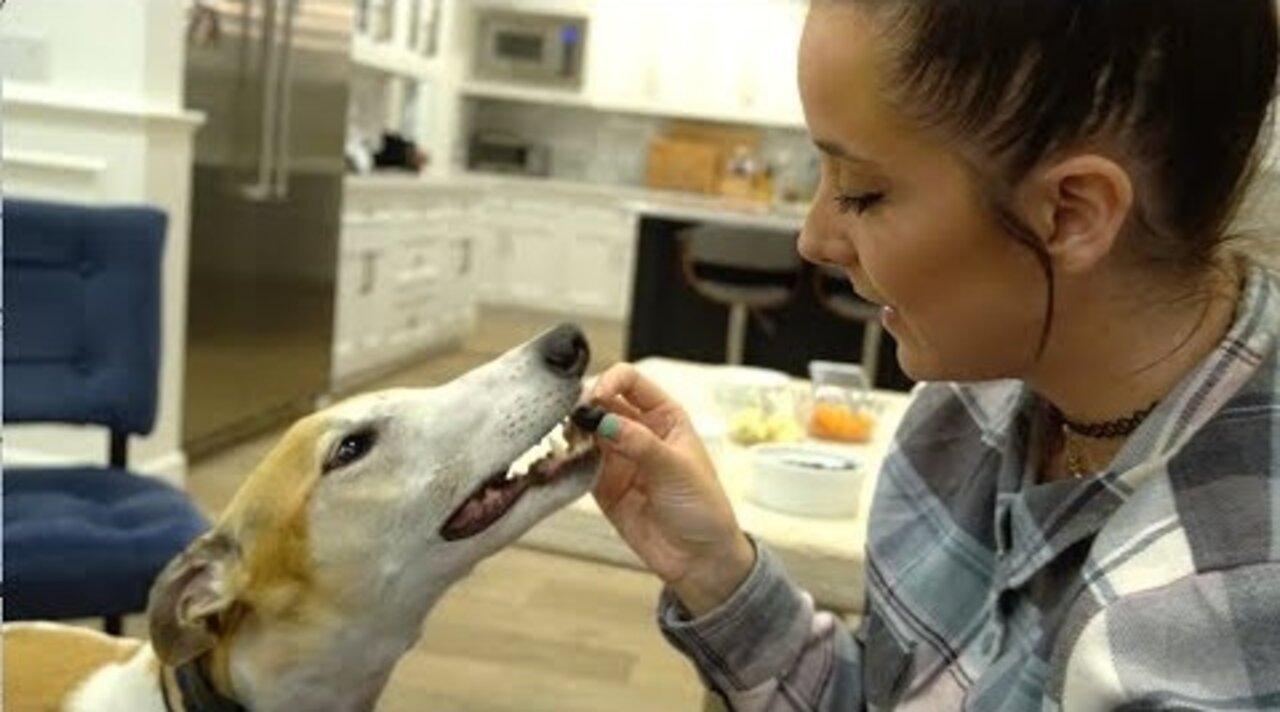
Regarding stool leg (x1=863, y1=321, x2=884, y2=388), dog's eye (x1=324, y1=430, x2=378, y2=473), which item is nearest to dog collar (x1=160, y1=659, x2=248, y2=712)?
dog's eye (x1=324, y1=430, x2=378, y2=473)

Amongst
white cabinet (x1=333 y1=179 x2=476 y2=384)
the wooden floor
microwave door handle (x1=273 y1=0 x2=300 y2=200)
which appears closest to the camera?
the wooden floor

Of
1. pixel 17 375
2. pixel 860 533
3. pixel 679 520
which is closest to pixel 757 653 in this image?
pixel 679 520

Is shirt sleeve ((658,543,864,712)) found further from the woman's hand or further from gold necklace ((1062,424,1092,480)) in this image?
gold necklace ((1062,424,1092,480))

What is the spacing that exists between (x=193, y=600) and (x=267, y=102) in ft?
10.3

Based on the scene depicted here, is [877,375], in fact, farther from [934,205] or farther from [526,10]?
[526,10]

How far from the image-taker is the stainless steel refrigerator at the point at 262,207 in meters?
3.85

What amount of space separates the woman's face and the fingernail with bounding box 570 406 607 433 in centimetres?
37

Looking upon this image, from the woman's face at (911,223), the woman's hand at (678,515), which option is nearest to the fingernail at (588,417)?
the woman's hand at (678,515)

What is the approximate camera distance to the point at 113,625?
2037 mm

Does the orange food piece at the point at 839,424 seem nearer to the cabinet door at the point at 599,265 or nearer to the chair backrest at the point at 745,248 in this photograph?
the chair backrest at the point at 745,248

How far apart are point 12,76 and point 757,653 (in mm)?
3030

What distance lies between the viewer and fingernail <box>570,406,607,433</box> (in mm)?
1149

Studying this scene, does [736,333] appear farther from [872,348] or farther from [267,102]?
[267,102]

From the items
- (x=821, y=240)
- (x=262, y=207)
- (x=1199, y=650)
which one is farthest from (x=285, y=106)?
(x=1199, y=650)
